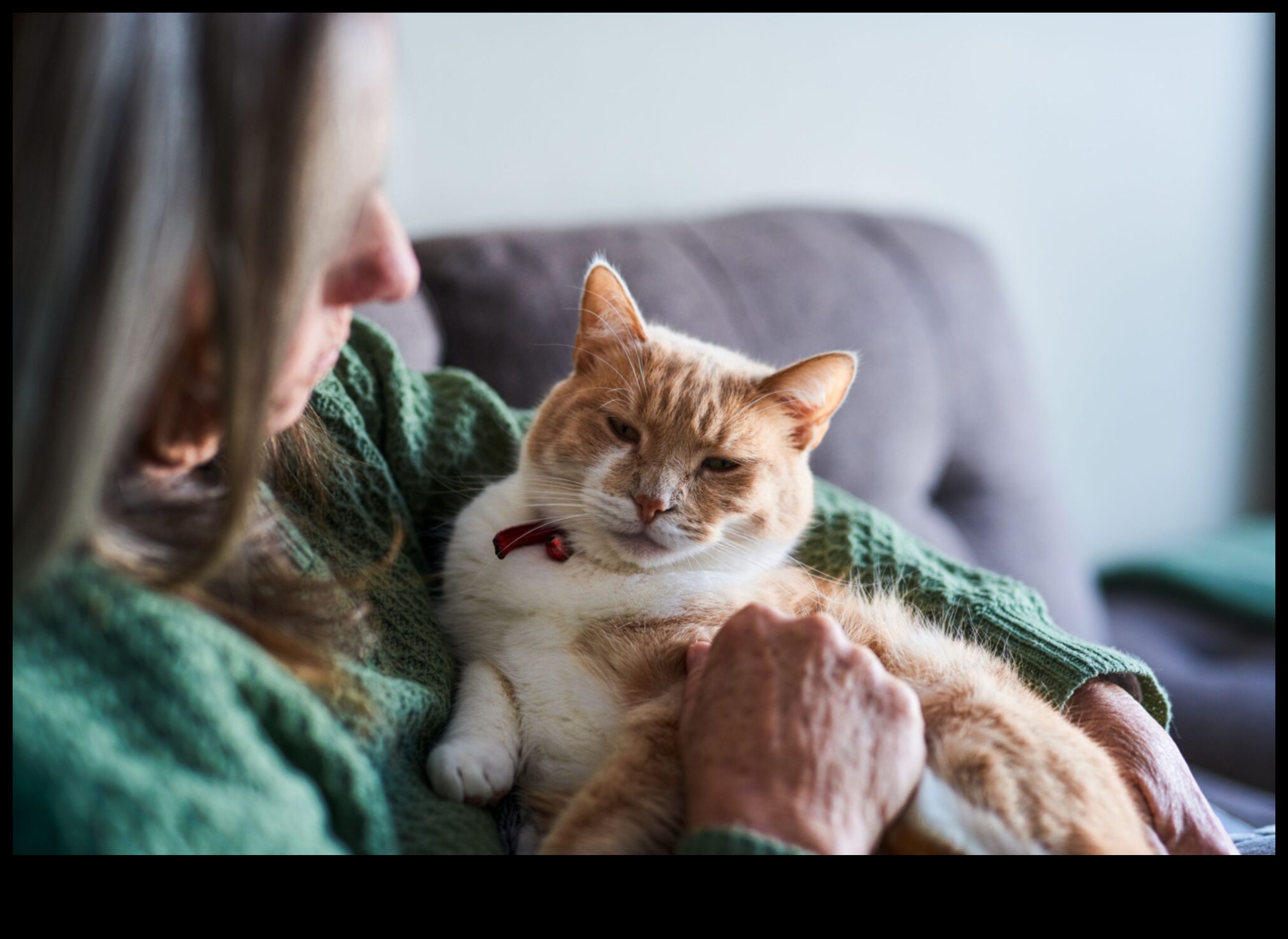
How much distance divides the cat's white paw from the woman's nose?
1.43 ft

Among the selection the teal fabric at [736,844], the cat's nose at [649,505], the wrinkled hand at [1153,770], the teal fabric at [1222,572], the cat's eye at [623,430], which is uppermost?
the cat's eye at [623,430]

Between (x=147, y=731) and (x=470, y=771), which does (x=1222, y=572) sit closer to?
(x=470, y=771)

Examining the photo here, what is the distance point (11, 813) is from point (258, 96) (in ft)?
1.61

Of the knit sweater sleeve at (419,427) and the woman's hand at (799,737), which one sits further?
the knit sweater sleeve at (419,427)

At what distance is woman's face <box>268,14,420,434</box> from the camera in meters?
0.66

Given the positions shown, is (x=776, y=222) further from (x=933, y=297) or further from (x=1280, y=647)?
(x=1280, y=647)

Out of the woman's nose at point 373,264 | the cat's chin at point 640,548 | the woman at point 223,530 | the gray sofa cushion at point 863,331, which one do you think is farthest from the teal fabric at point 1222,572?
the woman's nose at point 373,264

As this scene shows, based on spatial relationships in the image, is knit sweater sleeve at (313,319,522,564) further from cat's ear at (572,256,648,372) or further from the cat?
cat's ear at (572,256,648,372)

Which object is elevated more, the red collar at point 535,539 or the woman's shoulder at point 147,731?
the woman's shoulder at point 147,731

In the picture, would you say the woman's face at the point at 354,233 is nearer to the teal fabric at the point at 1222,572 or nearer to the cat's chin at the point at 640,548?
the cat's chin at the point at 640,548

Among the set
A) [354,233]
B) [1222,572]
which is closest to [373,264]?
[354,233]

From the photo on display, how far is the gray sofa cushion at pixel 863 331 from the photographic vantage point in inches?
59.9

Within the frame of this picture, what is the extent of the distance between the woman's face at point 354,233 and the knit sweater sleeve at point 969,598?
664mm

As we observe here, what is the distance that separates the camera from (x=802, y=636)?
32.9 inches
